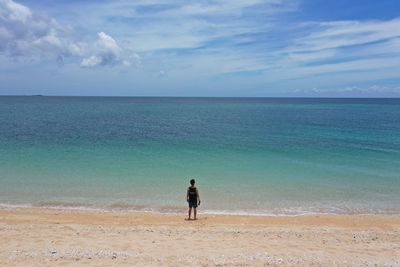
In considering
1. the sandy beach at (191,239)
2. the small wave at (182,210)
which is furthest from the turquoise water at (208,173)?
the sandy beach at (191,239)

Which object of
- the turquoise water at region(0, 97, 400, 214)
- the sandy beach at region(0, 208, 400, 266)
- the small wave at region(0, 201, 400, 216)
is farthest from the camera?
the turquoise water at region(0, 97, 400, 214)

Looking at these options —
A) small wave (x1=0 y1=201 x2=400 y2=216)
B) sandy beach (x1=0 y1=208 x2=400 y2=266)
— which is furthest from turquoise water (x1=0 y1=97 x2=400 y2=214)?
sandy beach (x1=0 y1=208 x2=400 y2=266)

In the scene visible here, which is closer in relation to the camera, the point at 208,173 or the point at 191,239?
the point at 191,239

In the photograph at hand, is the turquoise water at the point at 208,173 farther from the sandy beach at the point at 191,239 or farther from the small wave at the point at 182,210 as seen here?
the sandy beach at the point at 191,239

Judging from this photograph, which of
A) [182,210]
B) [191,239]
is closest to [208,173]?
[182,210]

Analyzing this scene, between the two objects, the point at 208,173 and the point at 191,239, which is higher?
the point at 191,239

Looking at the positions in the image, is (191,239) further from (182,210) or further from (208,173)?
(208,173)

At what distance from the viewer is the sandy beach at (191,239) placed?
10453 millimetres

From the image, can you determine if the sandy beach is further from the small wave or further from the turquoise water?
the turquoise water

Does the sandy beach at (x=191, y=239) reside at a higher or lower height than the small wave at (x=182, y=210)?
higher

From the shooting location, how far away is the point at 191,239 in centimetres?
1258

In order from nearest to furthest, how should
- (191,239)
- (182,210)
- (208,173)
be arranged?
(191,239), (182,210), (208,173)

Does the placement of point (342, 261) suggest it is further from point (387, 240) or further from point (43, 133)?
point (43, 133)

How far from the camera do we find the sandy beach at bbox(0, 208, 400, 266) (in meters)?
10.5
